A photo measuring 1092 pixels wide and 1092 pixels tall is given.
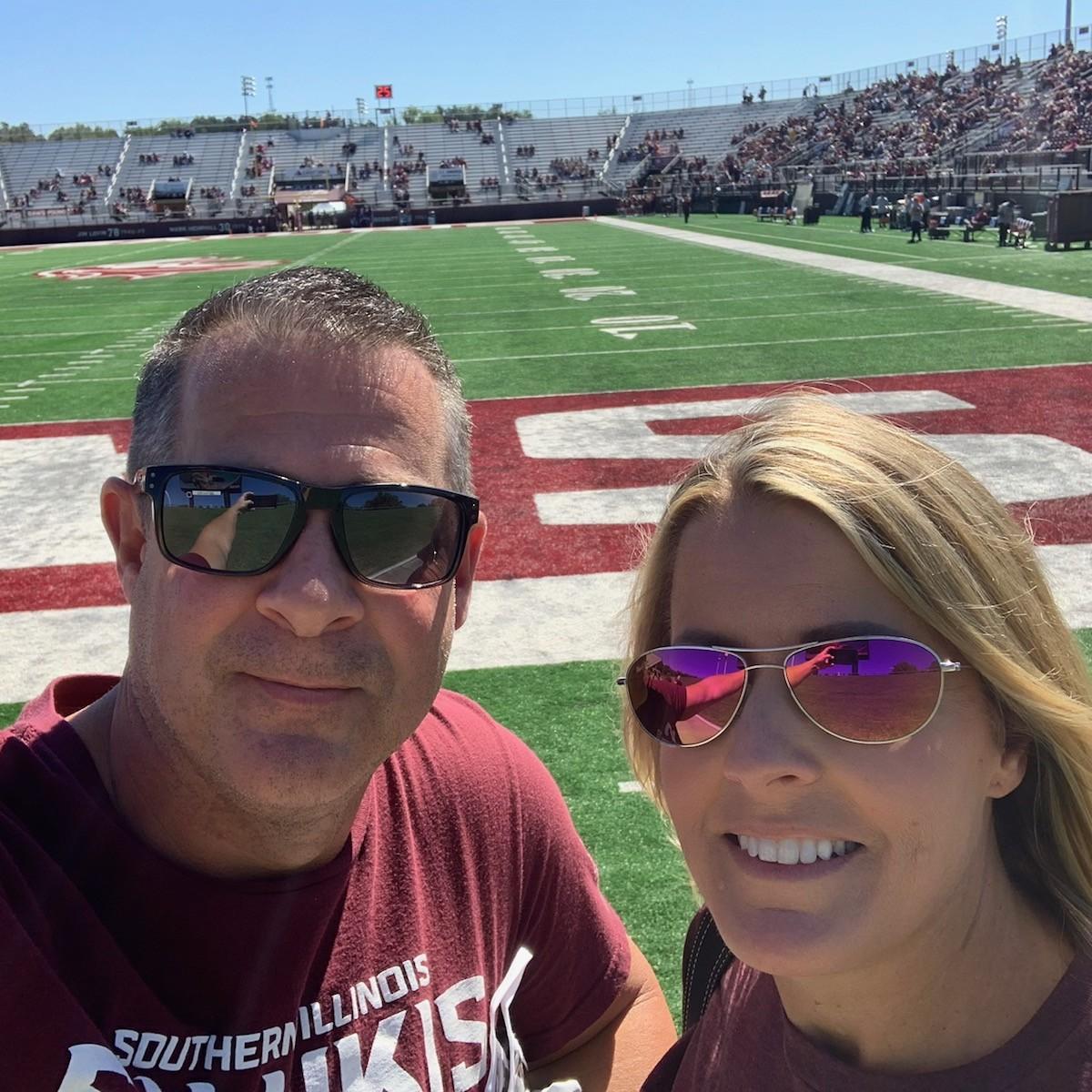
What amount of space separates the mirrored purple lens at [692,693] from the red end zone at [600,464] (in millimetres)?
4242

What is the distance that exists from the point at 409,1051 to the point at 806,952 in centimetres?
61

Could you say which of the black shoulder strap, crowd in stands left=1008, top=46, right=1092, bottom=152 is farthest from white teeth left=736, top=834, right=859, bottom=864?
crowd in stands left=1008, top=46, right=1092, bottom=152

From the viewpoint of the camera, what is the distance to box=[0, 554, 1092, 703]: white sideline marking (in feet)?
16.0

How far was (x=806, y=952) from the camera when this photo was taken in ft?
4.59

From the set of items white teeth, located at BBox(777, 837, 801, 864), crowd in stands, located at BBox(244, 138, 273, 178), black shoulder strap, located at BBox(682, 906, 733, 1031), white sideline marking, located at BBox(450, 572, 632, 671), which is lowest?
white sideline marking, located at BBox(450, 572, 632, 671)

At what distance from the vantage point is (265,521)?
165cm

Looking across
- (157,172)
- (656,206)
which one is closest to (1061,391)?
(656,206)

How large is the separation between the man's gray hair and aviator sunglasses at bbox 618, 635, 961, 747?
586 mm

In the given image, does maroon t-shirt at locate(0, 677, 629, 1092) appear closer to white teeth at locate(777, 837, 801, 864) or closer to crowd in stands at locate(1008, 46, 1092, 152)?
white teeth at locate(777, 837, 801, 864)

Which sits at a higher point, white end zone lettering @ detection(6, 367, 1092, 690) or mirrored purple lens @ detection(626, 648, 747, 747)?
mirrored purple lens @ detection(626, 648, 747, 747)

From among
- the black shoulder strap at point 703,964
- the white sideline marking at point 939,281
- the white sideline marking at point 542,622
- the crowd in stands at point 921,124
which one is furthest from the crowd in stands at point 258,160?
the black shoulder strap at point 703,964

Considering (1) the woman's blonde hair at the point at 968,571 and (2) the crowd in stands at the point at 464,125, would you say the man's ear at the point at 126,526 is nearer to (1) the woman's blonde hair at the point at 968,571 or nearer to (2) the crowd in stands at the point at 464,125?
(1) the woman's blonde hair at the point at 968,571

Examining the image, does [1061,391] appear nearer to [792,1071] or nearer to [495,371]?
[495,371]

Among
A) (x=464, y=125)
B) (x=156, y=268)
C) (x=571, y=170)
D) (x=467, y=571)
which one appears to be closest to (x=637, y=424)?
(x=467, y=571)
